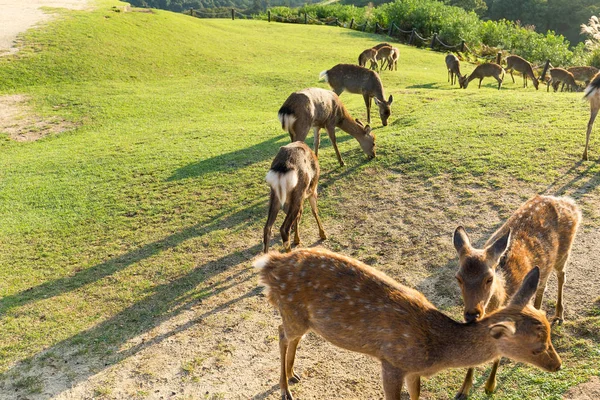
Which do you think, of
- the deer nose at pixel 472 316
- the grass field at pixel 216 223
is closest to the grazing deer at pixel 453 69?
the grass field at pixel 216 223

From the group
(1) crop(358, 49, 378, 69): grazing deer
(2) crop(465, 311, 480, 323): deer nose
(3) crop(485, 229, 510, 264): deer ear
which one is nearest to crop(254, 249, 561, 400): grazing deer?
(2) crop(465, 311, 480, 323): deer nose

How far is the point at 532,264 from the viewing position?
4512mm

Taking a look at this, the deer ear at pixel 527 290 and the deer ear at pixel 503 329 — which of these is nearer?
the deer ear at pixel 503 329

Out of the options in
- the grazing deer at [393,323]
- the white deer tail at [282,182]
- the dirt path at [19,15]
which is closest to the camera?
the grazing deer at [393,323]

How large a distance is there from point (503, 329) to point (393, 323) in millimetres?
813

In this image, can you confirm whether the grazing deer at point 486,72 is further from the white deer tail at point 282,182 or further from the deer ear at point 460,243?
the deer ear at point 460,243

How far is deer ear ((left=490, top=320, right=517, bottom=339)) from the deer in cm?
38

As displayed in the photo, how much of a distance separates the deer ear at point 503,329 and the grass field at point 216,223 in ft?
3.59

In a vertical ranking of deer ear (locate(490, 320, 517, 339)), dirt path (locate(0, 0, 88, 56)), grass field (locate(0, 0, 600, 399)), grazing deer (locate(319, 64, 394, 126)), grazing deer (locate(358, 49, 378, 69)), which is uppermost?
dirt path (locate(0, 0, 88, 56))

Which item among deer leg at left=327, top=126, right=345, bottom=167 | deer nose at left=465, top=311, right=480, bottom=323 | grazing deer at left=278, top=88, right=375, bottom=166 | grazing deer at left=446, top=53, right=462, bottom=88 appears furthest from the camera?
grazing deer at left=446, top=53, right=462, bottom=88

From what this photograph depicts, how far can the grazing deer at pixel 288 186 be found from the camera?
6301 millimetres

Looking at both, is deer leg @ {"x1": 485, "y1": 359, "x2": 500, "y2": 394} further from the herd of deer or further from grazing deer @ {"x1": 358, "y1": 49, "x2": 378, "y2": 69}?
grazing deer @ {"x1": 358, "y1": 49, "x2": 378, "y2": 69}

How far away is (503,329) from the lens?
10.8 ft

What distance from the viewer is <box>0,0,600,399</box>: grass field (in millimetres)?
4691
